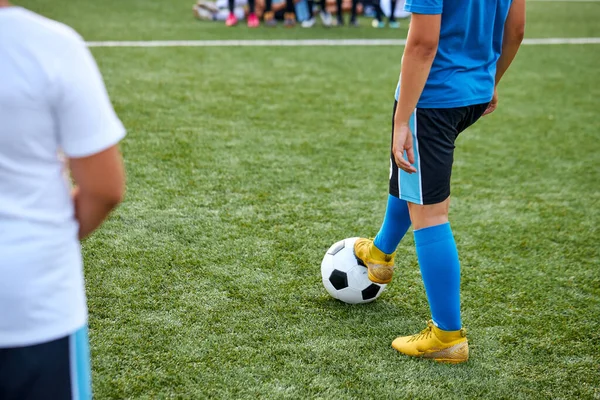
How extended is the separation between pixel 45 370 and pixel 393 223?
1616 mm

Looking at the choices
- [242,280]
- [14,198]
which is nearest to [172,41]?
[242,280]

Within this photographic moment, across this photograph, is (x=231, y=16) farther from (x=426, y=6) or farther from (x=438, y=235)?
(x=426, y=6)

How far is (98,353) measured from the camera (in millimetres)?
2320

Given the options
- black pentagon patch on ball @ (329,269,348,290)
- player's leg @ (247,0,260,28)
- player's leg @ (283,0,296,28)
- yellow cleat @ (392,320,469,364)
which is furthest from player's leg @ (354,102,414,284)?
player's leg @ (283,0,296,28)

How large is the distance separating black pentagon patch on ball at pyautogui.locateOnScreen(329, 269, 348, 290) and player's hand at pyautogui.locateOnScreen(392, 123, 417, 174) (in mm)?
737

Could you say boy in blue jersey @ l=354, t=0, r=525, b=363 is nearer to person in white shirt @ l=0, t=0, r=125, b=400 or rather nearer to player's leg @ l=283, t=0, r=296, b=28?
person in white shirt @ l=0, t=0, r=125, b=400

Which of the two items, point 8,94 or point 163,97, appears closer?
point 8,94

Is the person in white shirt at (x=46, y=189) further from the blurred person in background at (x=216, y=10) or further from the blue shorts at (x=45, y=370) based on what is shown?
the blurred person in background at (x=216, y=10)

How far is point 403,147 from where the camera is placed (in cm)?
210

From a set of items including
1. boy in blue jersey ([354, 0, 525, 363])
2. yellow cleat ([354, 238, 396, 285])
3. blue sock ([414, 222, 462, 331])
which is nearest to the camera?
boy in blue jersey ([354, 0, 525, 363])

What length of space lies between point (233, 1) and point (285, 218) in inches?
260

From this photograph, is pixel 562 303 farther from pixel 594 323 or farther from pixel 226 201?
pixel 226 201

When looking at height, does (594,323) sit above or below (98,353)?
below

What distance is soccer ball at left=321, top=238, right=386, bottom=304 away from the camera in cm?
269
